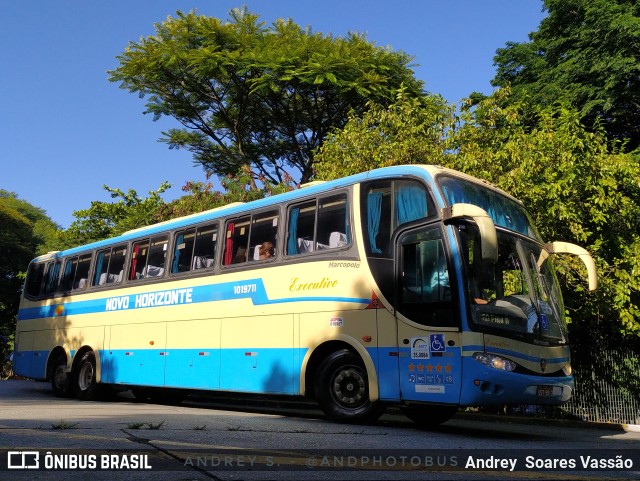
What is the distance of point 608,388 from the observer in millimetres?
14109

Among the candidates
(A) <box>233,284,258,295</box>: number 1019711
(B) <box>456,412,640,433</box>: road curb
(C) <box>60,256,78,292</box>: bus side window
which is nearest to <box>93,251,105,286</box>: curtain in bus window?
(C) <box>60,256,78,292</box>: bus side window

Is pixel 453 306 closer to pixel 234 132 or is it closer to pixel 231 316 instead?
pixel 231 316

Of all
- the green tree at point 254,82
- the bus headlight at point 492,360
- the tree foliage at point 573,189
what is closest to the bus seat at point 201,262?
the tree foliage at point 573,189

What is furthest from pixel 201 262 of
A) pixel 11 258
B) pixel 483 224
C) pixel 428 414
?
pixel 11 258

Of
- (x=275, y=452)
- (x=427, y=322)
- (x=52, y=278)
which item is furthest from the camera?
(x=52, y=278)

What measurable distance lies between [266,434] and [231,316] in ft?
13.8

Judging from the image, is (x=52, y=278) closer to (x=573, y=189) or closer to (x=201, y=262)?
(x=201, y=262)

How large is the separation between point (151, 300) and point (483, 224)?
7953 mm

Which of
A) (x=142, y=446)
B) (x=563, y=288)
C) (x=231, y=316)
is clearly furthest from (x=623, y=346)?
(x=142, y=446)

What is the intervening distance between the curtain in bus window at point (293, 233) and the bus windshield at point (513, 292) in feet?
9.93

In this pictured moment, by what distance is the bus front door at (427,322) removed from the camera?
8484 mm

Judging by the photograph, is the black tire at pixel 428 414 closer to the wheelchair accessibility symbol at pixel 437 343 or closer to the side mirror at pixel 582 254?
the wheelchair accessibility symbol at pixel 437 343

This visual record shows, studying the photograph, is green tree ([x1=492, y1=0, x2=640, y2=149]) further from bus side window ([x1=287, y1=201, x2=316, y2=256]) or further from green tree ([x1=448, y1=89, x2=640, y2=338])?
bus side window ([x1=287, y1=201, x2=316, y2=256])

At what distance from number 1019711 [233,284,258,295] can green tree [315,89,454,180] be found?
560 centimetres
